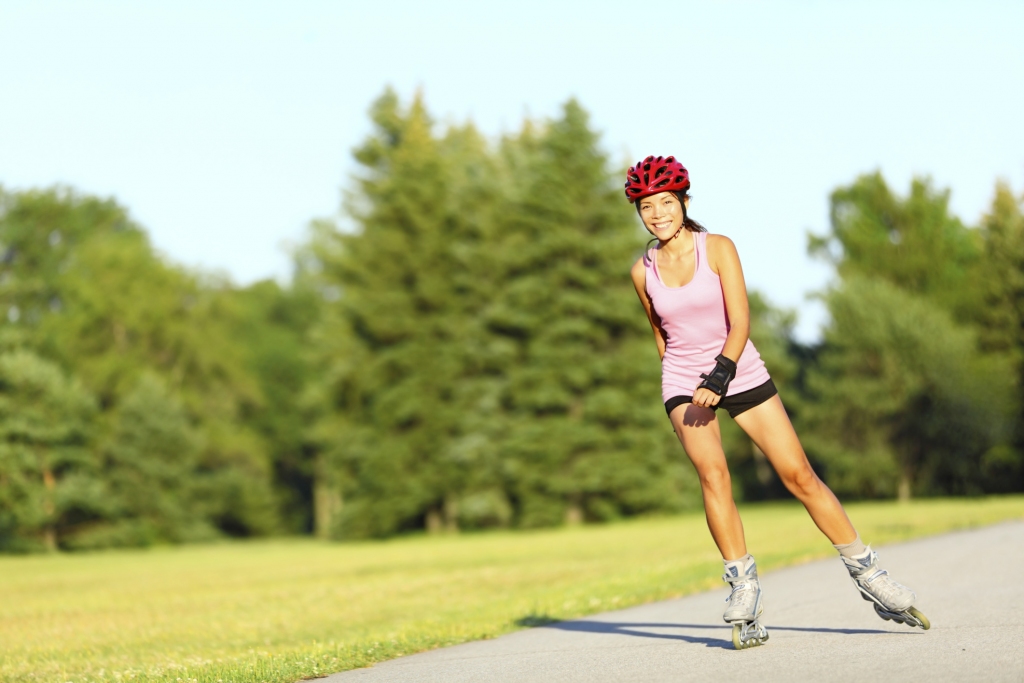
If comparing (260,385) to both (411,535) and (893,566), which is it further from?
(893,566)

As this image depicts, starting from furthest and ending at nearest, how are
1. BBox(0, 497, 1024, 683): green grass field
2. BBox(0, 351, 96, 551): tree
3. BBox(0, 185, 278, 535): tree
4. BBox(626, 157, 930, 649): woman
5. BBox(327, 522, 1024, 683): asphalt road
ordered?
BBox(0, 185, 278, 535): tree, BBox(0, 351, 96, 551): tree, BBox(0, 497, 1024, 683): green grass field, BBox(626, 157, 930, 649): woman, BBox(327, 522, 1024, 683): asphalt road

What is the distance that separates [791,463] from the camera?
6121 mm

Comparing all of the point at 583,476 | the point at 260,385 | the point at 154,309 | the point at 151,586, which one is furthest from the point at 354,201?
the point at 151,586

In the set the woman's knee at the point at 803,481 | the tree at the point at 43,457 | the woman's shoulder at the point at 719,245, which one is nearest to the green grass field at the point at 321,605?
the woman's knee at the point at 803,481

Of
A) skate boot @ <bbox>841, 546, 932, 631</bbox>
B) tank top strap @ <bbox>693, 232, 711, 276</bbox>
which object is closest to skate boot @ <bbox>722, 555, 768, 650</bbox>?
skate boot @ <bbox>841, 546, 932, 631</bbox>

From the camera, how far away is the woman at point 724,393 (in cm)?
612

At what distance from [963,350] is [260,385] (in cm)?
4175

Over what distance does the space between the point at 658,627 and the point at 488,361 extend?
36.8 metres

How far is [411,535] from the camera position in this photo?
157 ft

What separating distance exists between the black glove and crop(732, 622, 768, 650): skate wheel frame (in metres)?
1.24

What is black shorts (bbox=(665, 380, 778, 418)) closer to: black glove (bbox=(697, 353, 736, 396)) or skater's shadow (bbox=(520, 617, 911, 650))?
black glove (bbox=(697, 353, 736, 396))

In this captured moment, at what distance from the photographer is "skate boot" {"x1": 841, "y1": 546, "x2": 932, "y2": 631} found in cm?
607

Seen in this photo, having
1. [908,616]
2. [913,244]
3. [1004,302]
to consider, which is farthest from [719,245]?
[913,244]

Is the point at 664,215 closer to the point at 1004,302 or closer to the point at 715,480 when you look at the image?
the point at 715,480
